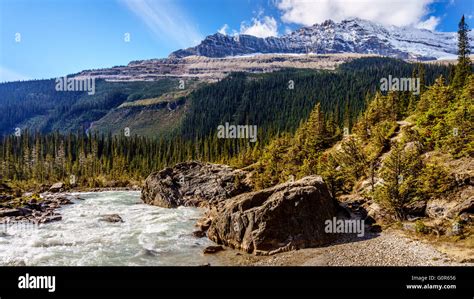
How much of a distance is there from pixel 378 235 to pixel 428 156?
13.7 metres

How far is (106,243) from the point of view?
30828 mm

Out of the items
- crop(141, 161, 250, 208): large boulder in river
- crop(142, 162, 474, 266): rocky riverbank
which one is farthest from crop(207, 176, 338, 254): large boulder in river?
crop(141, 161, 250, 208): large boulder in river

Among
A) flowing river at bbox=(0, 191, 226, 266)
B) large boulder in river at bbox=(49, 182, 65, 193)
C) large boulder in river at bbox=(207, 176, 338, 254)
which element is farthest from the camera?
large boulder in river at bbox=(49, 182, 65, 193)

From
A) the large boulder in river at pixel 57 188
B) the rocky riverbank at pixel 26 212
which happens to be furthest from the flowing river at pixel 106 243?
the large boulder in river at pixel 57 188

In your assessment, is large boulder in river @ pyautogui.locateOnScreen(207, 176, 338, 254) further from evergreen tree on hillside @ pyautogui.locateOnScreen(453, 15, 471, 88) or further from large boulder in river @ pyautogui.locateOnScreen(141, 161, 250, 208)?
evergreen tree on hillside @ pyautogui.locateOnScreen(453, 15, 471, 88)

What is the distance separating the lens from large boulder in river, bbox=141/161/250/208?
199 ft

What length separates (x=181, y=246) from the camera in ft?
101
